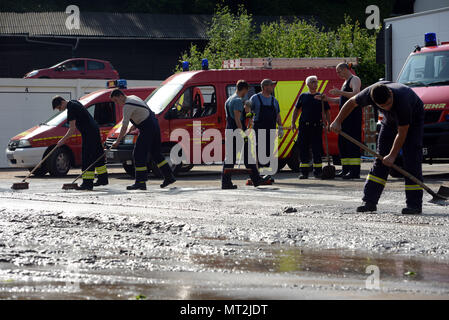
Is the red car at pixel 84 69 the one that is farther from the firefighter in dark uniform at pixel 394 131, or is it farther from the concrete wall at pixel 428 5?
the firefighter in dark uniform at pixel 394 131

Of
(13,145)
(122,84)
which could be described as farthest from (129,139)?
(13,145)

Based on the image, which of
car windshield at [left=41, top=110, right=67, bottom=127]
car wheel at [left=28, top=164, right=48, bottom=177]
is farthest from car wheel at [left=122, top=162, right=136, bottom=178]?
car windshield at [left=41, top=110, right=67, bottom=127]

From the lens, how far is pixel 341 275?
595 cm

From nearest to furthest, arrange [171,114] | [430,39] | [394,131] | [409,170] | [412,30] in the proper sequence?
[409,170] → [394,131] → [430,39] → [412,30] → [171,114]

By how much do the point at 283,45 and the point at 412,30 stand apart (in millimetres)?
19775

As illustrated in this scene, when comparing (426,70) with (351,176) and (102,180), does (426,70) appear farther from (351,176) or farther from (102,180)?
(102,180)

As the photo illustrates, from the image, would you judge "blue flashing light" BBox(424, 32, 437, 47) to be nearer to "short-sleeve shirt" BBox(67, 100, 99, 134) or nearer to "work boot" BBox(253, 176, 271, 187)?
"work boot" BBox(253, 176, 271, 187)

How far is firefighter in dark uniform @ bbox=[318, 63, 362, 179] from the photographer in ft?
47.5

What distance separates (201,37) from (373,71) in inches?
491

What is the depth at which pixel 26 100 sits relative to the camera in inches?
1002

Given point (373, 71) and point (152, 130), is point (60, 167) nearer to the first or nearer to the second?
point (152, 130)

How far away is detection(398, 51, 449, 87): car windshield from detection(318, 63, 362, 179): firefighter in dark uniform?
116 cm

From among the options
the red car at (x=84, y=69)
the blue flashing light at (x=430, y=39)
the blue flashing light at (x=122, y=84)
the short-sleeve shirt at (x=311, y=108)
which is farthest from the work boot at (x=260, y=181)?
the red car at (x=84, y=69)

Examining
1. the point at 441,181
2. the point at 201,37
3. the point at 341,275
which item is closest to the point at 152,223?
the point at 341,275
